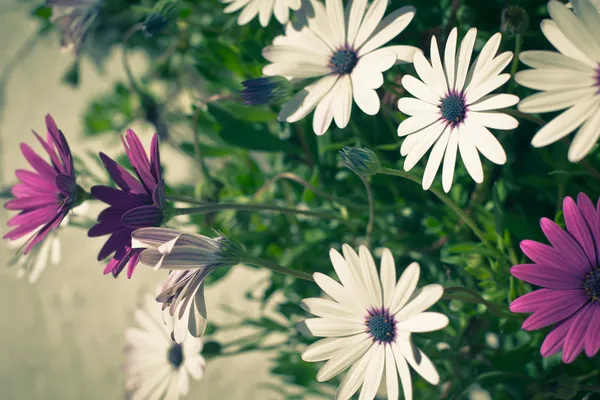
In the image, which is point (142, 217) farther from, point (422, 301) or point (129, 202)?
point (422, 301)

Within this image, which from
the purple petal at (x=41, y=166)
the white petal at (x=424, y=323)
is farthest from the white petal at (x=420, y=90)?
the purple petal at (x=41, y=166)

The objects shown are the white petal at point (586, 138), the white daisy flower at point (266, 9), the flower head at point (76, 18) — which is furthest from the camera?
the flower head at point (76, 18)

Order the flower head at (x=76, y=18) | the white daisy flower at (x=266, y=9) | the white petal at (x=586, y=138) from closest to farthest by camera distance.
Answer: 1. the white petal at (x=586, y=138)
2. the white daisy flower at (x=266, y=9)
3. the flower head at (x=76, y=18)

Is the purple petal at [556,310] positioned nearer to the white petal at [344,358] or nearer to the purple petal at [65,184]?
the white petal at [344,358]

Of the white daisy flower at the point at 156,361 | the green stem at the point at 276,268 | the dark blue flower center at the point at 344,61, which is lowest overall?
the white daisy flower at the point at 156,361

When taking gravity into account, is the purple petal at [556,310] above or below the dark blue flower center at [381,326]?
above

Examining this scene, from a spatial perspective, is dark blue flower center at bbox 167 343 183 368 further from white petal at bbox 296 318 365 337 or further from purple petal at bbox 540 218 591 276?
purple petal at bbox 540 218 591 276
